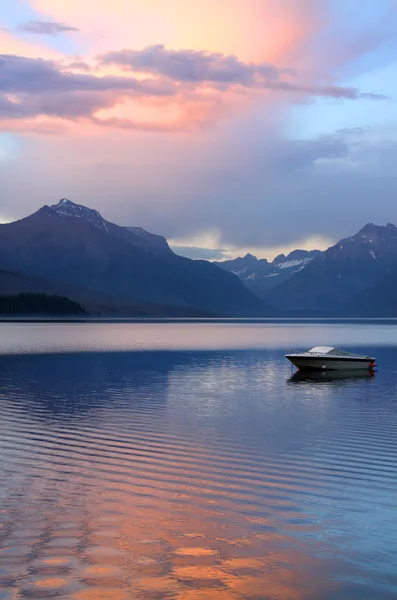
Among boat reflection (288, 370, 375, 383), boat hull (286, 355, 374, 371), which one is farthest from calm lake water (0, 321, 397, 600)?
boat hull (286, 355, 374, 371)

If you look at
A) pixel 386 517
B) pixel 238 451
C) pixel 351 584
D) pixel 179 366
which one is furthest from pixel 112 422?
pixel 179 366

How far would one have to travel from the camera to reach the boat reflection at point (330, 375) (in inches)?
3324

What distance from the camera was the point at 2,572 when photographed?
18500 millimetres

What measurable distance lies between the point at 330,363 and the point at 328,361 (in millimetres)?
512

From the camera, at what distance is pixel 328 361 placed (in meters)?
90.0

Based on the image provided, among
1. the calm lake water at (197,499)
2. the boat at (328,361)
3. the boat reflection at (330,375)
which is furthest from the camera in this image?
the boat at (328,361)

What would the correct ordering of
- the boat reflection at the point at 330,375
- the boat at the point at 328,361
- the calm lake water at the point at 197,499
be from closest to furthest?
the calm lake water at the point at 197,499 < the boat reflection at the point at 330,375 < the boat at the point at 328,361

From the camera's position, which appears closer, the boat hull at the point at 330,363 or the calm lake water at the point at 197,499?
the calm lake water at the point at 197,499

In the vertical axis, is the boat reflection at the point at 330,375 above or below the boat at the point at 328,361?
below

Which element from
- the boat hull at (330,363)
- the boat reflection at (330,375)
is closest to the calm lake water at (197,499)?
the boat reflection at (330,375)

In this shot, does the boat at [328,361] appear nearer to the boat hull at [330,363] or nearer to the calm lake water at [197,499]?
the boat hull at [330,363]

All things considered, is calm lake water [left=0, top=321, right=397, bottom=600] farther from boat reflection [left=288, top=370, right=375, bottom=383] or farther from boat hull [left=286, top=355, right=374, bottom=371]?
boat hull [left=286, top=355, right=374, bottom=371]

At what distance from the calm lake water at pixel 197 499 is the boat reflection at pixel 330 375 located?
2616 cm

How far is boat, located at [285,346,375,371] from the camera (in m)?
89.4
